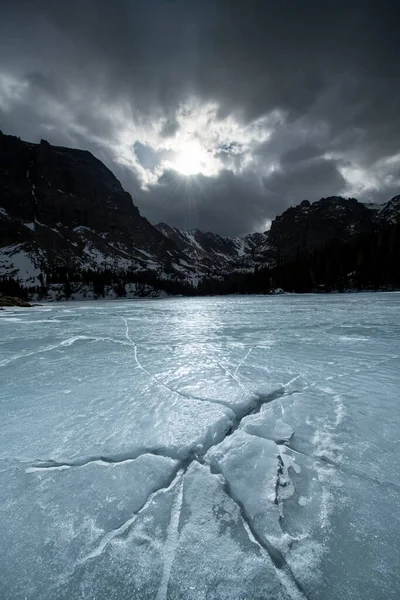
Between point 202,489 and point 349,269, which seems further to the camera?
point 349,269

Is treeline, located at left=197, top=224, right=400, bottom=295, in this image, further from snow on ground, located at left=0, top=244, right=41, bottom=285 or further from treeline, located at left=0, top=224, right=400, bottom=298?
snow on ground, located at left=0, top=244, right=41, bottom=285

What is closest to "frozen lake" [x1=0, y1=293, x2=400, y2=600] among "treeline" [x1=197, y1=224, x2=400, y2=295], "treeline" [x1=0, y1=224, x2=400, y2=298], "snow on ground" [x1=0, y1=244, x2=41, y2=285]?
"treeline" [x1=197, y1=224, x2=400, y2=295]

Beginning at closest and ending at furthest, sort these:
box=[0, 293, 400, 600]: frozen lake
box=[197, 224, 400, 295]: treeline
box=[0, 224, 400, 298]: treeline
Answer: box=[0, 293, 400, 600]: frozen lake, box=[197, 224, 400, 295]: treeline, box=[0, 224, 400, 298]: treeline

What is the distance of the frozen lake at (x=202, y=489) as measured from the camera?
1.57 meters

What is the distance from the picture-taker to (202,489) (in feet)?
7.32

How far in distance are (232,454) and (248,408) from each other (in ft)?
3.47

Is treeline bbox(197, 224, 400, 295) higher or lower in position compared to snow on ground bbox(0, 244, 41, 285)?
lower

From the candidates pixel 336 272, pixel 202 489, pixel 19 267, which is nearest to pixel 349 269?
pixel 336 272

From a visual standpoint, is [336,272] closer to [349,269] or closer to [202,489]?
[349,269]

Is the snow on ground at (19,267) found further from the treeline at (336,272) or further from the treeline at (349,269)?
the treeline at (349,269)

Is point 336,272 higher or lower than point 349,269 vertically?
lower

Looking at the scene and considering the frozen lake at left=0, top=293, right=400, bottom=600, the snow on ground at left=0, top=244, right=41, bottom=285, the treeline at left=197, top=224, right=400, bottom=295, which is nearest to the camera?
the frozen lake at left=0, top=293, right=400, bottom=600

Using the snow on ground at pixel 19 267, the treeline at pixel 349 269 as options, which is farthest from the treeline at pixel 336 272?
the snow on ground at pixel 19 267

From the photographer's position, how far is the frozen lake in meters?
1.57
